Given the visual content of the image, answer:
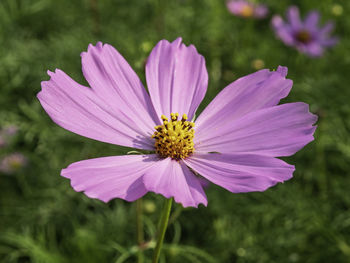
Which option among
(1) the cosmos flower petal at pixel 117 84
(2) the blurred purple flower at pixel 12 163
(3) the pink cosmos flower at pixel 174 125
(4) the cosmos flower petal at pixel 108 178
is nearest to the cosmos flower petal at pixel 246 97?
(3) the pink cosmos flower at pixel 174 125

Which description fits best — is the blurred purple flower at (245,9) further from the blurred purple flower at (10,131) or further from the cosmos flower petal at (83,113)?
the cosmos flower petal at (83,113)

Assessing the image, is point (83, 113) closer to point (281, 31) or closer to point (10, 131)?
point (10, 131)

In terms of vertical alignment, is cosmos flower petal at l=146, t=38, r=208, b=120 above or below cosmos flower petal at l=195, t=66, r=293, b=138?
above

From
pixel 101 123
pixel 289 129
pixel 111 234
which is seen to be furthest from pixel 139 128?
pixel 111 234

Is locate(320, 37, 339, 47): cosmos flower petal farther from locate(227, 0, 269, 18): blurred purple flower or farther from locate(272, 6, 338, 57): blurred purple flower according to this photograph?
locate(227, 0, 269, 18): blurred purple flower

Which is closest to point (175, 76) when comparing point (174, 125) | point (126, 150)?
point (174, 125)

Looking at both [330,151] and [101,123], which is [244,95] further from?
[330,151]

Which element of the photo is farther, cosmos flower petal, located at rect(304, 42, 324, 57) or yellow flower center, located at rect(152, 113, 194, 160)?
cosmos flower petal, located at rect(304, 42, 324, 57)

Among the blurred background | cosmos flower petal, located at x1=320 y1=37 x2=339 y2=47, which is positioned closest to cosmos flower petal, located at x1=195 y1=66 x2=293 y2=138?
the blurred background
